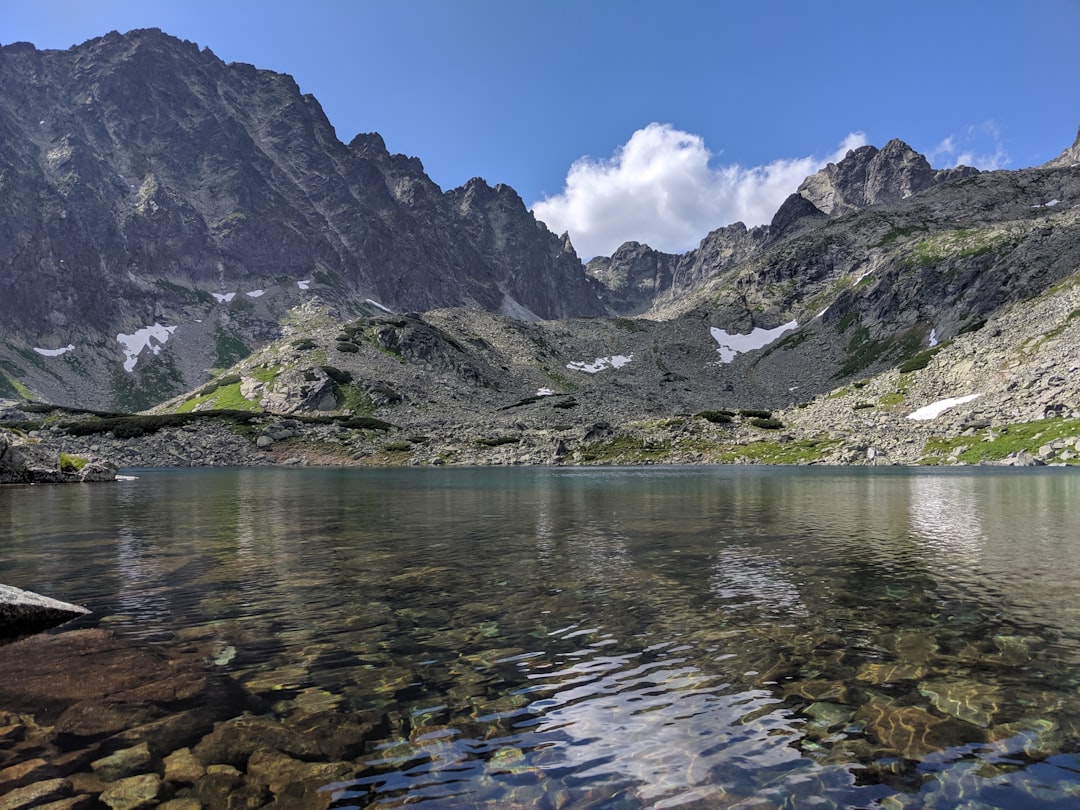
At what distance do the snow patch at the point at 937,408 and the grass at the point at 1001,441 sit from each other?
55.0 ft

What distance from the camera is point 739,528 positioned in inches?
1272

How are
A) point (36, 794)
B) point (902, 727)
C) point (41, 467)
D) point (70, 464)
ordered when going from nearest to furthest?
point (36, 794)
point (902, 727)
point (41, 467)
point (70, 464)

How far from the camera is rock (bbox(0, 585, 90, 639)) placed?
570 inches

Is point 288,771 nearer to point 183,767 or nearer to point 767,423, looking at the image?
point 183,767

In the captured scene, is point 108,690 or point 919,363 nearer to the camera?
point 108,690

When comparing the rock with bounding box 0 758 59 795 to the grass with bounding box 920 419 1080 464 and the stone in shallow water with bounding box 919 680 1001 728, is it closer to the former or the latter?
the stone in shallow water with bounding box 919 680 1001 728

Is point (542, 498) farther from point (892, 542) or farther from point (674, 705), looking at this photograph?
point (674, 705)

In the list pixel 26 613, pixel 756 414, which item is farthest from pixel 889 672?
pixel 756 414

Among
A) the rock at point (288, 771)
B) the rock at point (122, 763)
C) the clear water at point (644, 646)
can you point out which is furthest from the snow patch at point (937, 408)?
the rock at point (122, 763)

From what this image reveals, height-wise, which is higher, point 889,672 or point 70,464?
point 889,672

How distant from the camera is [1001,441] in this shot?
329 feet

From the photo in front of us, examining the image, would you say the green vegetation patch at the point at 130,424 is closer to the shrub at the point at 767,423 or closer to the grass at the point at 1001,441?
the shrub at the point at 767,423

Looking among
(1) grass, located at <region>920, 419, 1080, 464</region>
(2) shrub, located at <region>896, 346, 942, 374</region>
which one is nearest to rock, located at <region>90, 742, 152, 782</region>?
(1) grass, located at <region>920, 419, 1080, 464</region>

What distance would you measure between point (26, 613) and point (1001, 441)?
4886 inches
